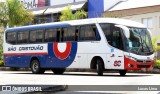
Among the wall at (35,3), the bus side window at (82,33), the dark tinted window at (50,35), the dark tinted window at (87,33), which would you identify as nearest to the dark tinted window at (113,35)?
the dark tinted window at (87,33)

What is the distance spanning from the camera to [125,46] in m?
21.1

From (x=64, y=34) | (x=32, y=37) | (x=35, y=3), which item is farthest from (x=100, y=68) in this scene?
(x=35, y=3)

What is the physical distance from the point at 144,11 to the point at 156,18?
151cm

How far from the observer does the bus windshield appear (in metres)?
21.2

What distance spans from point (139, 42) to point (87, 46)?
2.91m

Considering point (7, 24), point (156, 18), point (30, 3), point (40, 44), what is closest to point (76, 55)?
point (40, 44)

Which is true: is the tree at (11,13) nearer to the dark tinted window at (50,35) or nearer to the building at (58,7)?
the building at (58,7)

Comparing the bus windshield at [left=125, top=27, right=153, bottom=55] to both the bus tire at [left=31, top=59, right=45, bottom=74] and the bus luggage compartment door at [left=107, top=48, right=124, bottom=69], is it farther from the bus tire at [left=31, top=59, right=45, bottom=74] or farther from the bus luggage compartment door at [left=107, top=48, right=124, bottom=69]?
the bus tire at [left=31, top=59, right=45, bottom=74]

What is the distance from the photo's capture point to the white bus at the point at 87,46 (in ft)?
69.8

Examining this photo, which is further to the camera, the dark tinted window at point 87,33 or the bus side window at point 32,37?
the bus side window at point 32,37

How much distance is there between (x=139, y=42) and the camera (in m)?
21.4

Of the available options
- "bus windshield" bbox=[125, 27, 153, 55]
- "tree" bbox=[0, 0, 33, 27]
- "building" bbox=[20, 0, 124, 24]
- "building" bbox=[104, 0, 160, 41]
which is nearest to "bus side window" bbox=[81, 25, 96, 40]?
"bus windshield" bbox=[125, 27, 153, 55]

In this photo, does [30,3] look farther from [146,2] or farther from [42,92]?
[42,92]

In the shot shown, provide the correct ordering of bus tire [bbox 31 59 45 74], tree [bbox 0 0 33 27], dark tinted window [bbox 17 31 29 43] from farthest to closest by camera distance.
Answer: tree [bbox 0 0 33 27] < dark tinted window [bbox 17 31 29 43] < bus tire [bbox 31 59 45 74]
